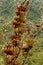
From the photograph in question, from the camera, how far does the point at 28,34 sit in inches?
88.5

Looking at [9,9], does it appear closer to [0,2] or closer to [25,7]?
[0,2]

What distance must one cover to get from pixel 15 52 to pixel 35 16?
49.3 metres

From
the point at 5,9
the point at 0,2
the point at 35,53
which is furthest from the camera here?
the point at 0,2

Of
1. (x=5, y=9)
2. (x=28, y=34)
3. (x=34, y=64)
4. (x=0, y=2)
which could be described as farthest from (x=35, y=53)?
(x=28, y=34)

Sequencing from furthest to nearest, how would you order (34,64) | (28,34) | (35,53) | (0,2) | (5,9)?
1. (0,2)
2. (5,9)
3. (35,53)
4. (34,64)
5. (28,34)

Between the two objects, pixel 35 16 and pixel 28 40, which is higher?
pixel 28 40

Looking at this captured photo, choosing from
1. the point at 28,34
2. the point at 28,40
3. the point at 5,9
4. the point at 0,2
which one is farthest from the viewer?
the point at 0,2

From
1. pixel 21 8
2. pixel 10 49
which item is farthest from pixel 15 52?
pixel 21 8

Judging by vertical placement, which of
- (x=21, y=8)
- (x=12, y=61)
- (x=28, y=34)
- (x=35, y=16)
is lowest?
(x=35, y=16)

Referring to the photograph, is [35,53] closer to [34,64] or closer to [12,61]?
[34,64]

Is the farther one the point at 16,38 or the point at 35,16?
the point at 35,16

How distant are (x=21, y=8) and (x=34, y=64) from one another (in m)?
25.2

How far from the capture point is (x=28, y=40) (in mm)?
2057

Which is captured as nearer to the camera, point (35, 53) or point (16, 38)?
point (16, 38)
